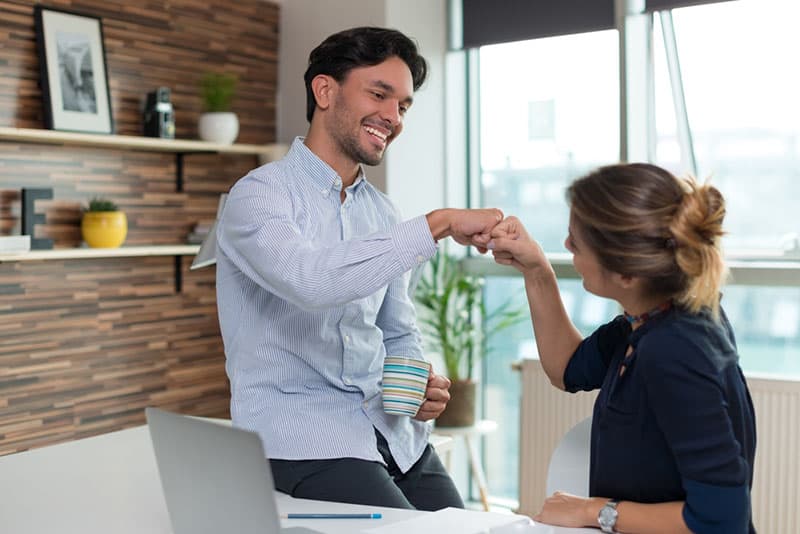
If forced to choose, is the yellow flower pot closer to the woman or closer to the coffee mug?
the coffee mug

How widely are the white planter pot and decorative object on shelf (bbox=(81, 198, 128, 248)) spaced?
586mm

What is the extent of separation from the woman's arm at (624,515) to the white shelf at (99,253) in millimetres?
2284

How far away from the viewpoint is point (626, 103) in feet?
12.6

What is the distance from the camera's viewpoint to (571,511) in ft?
4.65

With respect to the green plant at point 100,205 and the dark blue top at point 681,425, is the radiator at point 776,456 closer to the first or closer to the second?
the dark blue top at point 681,425

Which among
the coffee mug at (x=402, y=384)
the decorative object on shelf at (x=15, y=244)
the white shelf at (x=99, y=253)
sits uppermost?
the decorative object on shelf at (x=15, y=244)

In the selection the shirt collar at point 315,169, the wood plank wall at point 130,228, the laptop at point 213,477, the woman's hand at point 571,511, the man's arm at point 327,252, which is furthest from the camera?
the wood plank wall at point 130,228

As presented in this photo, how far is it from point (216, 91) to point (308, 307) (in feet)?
8.03

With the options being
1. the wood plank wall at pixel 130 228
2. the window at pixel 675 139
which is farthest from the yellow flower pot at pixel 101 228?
the window at pixel 675 139

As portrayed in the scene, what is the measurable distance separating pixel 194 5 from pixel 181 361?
152 centimetres

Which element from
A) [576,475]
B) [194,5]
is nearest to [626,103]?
[194,5]

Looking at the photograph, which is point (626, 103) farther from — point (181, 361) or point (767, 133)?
point (181, 361)

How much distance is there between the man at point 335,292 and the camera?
5.49ft

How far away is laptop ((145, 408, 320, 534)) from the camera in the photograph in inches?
45.9
